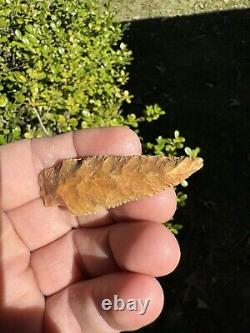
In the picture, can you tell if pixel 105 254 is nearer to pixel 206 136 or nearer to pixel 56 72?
pixel 56 72

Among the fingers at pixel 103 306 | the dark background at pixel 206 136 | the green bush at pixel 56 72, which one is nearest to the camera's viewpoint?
the fingers at pixel 103 306

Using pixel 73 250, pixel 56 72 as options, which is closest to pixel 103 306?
pixel 73 250

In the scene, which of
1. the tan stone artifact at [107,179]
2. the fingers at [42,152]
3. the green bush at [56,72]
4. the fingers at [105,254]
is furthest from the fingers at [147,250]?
the green bush at [56,72]

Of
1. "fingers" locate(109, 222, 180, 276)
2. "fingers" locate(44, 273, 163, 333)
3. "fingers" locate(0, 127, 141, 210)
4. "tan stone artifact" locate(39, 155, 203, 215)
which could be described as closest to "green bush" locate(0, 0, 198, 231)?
"fingers" locate(0, 127, 141, 210)

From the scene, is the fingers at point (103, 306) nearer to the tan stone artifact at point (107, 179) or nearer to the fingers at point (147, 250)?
the fingers at point (147, 250)

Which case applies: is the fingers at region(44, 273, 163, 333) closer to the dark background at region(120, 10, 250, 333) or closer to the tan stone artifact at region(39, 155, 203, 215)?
the tan stone artifact at region(39, 155, 203, 215)
